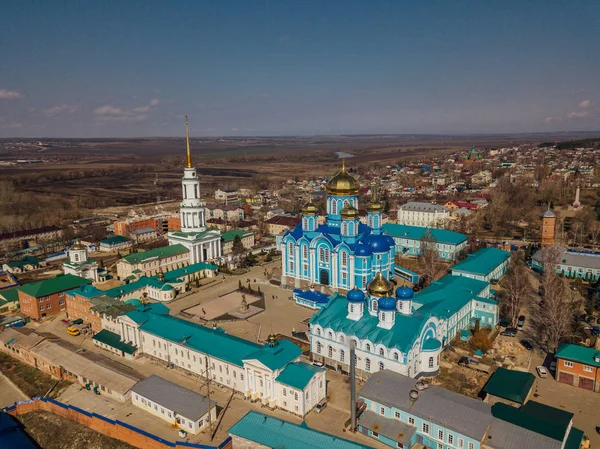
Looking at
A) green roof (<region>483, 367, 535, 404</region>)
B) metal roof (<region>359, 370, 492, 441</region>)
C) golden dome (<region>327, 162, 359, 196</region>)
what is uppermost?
golden dome (<region>327, 162, 359, 196</region>)

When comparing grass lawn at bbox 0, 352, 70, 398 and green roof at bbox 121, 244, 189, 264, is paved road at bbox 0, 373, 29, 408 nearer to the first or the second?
grass lawn at bbox 0, 352, 70, 398

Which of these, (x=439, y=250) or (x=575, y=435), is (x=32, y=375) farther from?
(x=439, y=250)

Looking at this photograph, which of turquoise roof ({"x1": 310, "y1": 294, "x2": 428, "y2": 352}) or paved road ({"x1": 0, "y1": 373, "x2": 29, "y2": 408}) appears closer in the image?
turquoise roof ({"x1": 310, "y1": 294, "x2": 428, "y2": 352})

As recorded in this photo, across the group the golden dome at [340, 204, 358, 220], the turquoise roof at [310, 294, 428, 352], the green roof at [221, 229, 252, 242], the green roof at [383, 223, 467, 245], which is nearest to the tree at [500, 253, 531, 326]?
the turquoise roof at [310, 294, 428, 352]

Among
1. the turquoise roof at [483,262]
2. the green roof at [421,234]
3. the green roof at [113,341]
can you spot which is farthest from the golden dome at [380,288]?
the green roof at [421,234]

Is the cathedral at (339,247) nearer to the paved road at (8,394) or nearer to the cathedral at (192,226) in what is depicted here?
the cathedral at (192,226)

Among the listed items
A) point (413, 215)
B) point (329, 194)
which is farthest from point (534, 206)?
point (329, 194)

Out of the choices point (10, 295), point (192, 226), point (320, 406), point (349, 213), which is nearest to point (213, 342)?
point (320, 406)

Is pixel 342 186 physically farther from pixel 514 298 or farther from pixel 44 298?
pixel 44 298
